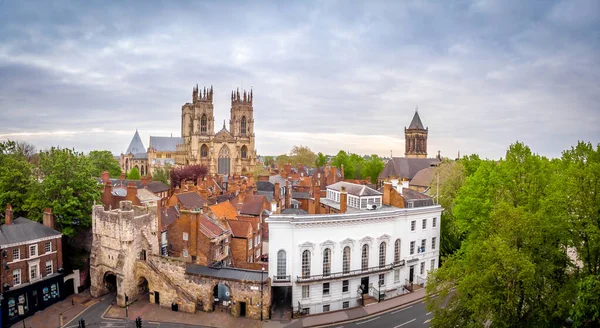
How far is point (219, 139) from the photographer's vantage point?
115m

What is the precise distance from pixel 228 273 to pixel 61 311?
1391cm

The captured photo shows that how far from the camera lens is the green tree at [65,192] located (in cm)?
3278

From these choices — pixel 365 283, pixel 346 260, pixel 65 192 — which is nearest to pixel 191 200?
pixel 65 192

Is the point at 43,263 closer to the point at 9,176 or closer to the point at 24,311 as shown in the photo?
the point at 24,311

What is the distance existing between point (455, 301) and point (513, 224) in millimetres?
5415

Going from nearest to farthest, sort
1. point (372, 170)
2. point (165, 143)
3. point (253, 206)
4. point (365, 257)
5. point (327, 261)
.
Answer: point (327, 261) → point (365, 257) → point (253, 206) → point (372, 170) → point (165, 143)

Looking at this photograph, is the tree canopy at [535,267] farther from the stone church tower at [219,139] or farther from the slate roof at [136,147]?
the slate roof at [136,147]

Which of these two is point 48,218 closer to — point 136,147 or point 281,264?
point 281,264

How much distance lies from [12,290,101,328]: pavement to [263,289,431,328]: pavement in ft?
51.5

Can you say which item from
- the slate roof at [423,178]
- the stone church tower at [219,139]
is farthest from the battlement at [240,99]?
the slate roof at [423,178]

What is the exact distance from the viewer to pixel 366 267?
3045 cm

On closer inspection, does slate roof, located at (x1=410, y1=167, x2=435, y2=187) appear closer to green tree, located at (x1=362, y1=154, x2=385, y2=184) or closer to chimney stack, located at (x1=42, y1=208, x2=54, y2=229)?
green tree, located at (x1=362, y1=154, x2=385, y2=184)

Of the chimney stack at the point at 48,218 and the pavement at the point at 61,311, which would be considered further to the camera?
the chimney stack at the point at 48,218

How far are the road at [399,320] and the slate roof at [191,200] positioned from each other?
22707 millimetres
